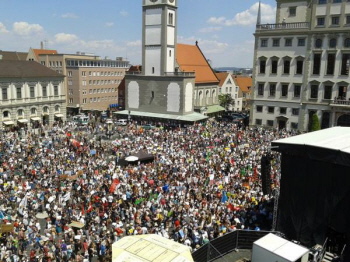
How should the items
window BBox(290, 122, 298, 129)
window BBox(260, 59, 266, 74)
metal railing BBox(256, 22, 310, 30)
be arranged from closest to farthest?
metal railing BBox(256, 22, 310, 30)
window BBox(290, 122, 298, 129)
window BBox(260, 59, 266, 74)

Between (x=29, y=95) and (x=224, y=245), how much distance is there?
165 ft

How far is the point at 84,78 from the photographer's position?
84.1 m

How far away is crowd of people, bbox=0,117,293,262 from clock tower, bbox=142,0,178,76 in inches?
864

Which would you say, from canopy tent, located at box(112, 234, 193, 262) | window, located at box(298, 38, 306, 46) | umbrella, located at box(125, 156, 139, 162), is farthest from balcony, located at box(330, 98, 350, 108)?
canopy tent, located at box(112, 234, 193, 262)

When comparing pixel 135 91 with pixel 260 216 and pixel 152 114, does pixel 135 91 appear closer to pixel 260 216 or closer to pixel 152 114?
pixel 152 114

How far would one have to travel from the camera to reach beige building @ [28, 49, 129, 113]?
83438 mm

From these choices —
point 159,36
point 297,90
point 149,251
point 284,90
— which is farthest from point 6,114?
point 149,251

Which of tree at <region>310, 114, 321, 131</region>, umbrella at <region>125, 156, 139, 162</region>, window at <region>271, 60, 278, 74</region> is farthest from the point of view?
window at <region>271, 60, 278, 74</region>

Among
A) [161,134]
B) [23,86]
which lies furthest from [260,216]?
[23,86]

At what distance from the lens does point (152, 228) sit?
1866 centimetres

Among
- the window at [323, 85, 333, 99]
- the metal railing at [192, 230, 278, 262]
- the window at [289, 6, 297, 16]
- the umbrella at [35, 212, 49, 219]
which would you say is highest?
the window at [289, 6, 297, 16]

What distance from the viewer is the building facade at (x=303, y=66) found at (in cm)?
4409

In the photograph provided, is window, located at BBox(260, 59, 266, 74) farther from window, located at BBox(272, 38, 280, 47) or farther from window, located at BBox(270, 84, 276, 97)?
window, located at BBox(272, 38, 280, 47)

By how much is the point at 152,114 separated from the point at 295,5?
27.6 metres
